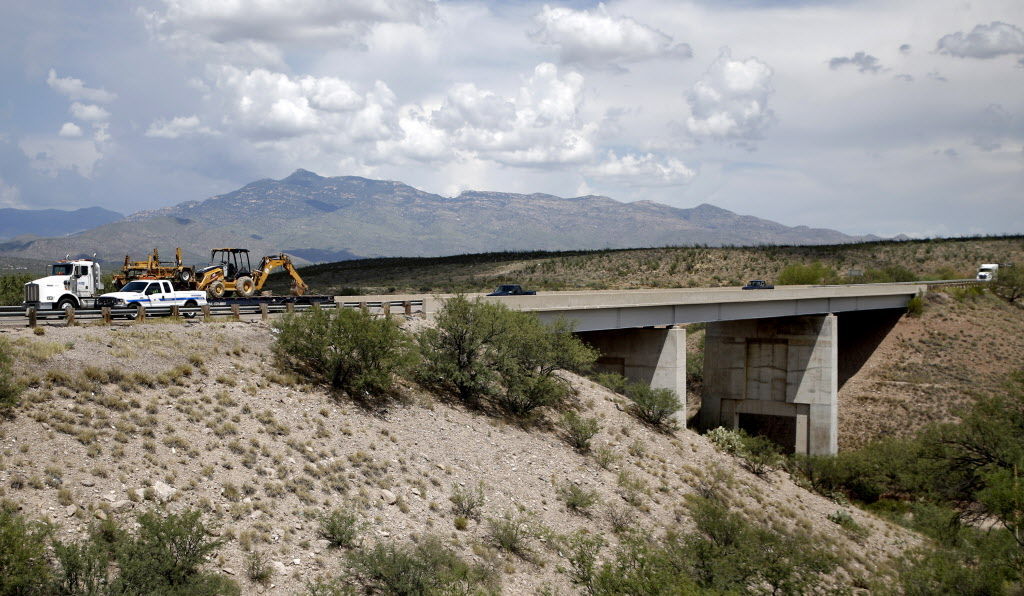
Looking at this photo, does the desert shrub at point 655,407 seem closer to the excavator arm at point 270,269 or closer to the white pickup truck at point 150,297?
the excavator arm at point 270,269

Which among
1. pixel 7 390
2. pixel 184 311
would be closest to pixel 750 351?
pixel 184 311

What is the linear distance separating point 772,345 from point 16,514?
143ft

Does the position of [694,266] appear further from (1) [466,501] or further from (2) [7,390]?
(2) [7,390]

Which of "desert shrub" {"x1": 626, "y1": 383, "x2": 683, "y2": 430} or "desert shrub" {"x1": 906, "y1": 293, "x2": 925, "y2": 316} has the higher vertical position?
"desert shrub" {"x1": 906, "y1": 293, "x2": 925, "y2": 316}

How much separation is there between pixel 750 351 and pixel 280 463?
36.3 meters

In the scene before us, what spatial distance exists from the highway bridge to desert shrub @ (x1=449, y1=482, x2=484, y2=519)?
59.2ft

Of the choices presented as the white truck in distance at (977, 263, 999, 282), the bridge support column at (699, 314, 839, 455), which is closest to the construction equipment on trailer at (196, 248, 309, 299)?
the bridge support column at (699, 314, 839, 455)

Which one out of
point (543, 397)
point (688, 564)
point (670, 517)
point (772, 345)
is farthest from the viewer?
point (772, 345)

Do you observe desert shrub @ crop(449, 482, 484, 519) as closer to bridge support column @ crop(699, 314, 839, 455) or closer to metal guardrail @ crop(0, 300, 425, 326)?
metal guardrail @ crop(0, 300, 425, 326)

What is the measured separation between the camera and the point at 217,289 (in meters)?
39.2

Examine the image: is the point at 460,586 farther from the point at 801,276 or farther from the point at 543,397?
the point at 801,276

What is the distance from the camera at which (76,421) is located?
20.4 metres

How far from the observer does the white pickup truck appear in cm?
3388

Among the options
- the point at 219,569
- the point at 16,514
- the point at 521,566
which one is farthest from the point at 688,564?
the point at 16,514
